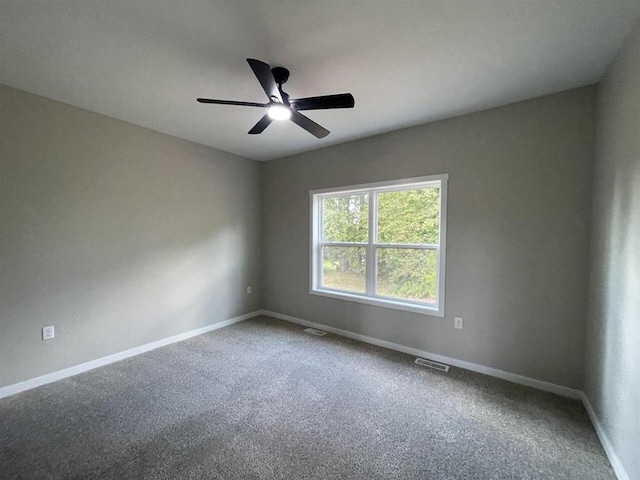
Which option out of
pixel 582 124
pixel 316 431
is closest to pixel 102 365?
pixel 316 431

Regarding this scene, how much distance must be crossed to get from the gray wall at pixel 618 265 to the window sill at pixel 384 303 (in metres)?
1.23

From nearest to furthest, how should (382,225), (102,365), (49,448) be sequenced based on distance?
1. (49,448)
2. (102,365)
3. (382,225)

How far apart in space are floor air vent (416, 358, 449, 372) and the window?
1.68 feet

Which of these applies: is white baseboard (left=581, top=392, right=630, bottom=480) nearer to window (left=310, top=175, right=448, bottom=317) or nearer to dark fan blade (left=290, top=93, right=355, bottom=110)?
window (left=310, top=175, right=448, bottom=317)

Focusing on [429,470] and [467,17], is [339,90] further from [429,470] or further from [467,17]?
[429,470]

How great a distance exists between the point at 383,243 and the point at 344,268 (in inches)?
27.7

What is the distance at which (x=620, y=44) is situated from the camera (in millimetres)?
1701

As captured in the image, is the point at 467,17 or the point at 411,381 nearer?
the point at 467,17

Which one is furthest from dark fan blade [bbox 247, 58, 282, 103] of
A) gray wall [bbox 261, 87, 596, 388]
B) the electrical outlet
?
the electrical outlet

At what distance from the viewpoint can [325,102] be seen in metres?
1.86

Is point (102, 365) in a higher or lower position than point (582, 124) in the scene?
lower

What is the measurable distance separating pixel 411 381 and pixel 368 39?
279 centimetres

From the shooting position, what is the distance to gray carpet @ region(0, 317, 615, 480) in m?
1.58

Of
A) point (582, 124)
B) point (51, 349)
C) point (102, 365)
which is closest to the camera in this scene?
point (582, 124)
